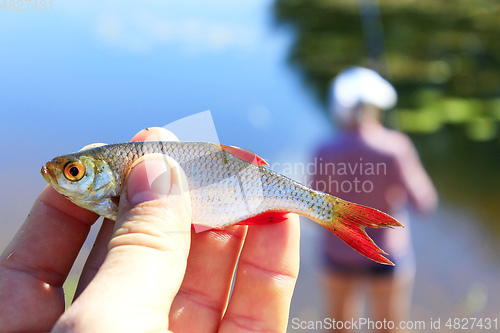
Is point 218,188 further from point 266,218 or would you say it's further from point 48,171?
point 48,171

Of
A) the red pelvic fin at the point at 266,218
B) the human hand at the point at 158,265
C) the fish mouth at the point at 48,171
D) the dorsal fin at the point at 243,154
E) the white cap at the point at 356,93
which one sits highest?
the white cap at the point at 356,93

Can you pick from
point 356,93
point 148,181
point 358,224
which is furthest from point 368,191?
point 148,181

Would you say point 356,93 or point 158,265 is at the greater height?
point 356,93

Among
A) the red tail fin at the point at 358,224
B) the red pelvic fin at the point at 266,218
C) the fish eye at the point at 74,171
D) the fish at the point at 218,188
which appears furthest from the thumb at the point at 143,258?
the red tail fin at the point at 358,224

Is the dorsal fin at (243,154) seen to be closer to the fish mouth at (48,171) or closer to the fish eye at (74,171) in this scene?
the fish eye at (74,171)

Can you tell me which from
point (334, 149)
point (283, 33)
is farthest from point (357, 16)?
point (334, 149)

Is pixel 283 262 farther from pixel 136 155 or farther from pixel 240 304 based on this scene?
pixel 136 155
